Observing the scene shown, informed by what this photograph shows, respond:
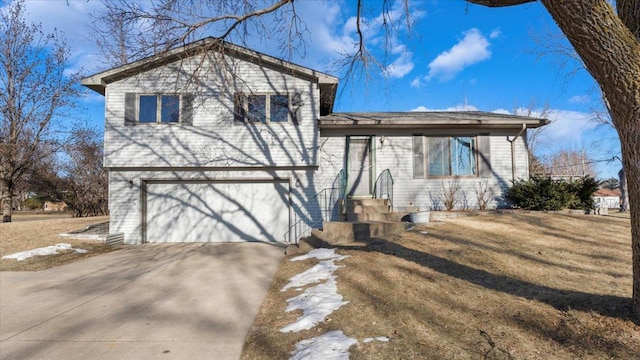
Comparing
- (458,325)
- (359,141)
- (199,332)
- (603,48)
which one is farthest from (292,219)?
(603,48)

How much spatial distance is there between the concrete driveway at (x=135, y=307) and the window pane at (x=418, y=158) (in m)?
5.75

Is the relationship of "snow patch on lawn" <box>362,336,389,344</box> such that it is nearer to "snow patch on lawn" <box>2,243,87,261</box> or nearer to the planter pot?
the planter pot

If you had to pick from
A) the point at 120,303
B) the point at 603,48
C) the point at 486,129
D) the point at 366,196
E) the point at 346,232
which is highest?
the point at 486,129

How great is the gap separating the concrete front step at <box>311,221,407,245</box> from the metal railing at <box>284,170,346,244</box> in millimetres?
2878

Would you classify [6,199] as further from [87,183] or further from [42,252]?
[42,252]

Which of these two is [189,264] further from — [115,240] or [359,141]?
[359,141]

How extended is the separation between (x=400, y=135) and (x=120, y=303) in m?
9.49

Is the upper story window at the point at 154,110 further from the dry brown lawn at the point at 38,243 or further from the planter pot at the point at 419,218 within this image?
the planter pot at the point at 419,218

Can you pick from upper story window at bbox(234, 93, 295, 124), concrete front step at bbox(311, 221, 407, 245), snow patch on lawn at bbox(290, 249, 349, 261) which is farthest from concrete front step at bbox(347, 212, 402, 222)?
upper story window at bbox(234, 93, 295, 124)

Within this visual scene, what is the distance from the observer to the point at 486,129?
12008mm

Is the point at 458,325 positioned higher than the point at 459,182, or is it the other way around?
the point at 459,182

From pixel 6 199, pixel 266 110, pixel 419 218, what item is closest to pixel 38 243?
pixel 266 110

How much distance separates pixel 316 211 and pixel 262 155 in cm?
259

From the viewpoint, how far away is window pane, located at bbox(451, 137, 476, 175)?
39.5 ft
